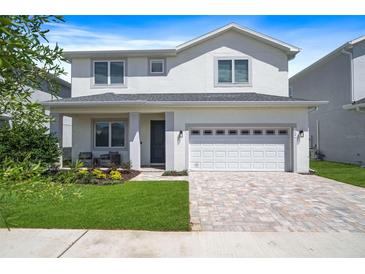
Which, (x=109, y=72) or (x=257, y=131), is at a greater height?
(x=109, y=72)

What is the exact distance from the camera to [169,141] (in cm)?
1207

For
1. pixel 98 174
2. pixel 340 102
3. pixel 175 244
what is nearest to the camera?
pixel 175 244

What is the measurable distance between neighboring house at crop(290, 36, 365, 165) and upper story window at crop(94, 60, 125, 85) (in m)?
13.3

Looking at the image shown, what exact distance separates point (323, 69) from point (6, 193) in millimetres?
20576

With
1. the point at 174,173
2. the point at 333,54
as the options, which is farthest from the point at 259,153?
the point at 333,54

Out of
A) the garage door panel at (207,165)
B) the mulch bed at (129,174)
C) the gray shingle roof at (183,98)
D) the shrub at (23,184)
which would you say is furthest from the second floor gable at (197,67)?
the shrub at (23,184)

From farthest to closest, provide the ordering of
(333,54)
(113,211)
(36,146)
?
(333,54) < (36,146) < (113,211)

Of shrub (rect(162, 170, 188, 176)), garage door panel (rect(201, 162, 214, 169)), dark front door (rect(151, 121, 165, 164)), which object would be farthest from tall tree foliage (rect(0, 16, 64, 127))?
dark front door (rect(151, 121, 165, 164))

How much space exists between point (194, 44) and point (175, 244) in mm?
12304

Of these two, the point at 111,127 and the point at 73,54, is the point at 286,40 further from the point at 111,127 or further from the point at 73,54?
the point at 73,54

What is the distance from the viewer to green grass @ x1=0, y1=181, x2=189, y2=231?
189 inches

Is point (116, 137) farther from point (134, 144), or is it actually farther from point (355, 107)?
point (355, 107)

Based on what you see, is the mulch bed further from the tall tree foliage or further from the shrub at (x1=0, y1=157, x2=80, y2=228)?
the shrub at (x1=0, y1=157, x2=80, y2=228)

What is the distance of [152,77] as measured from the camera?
1435 centimetres
